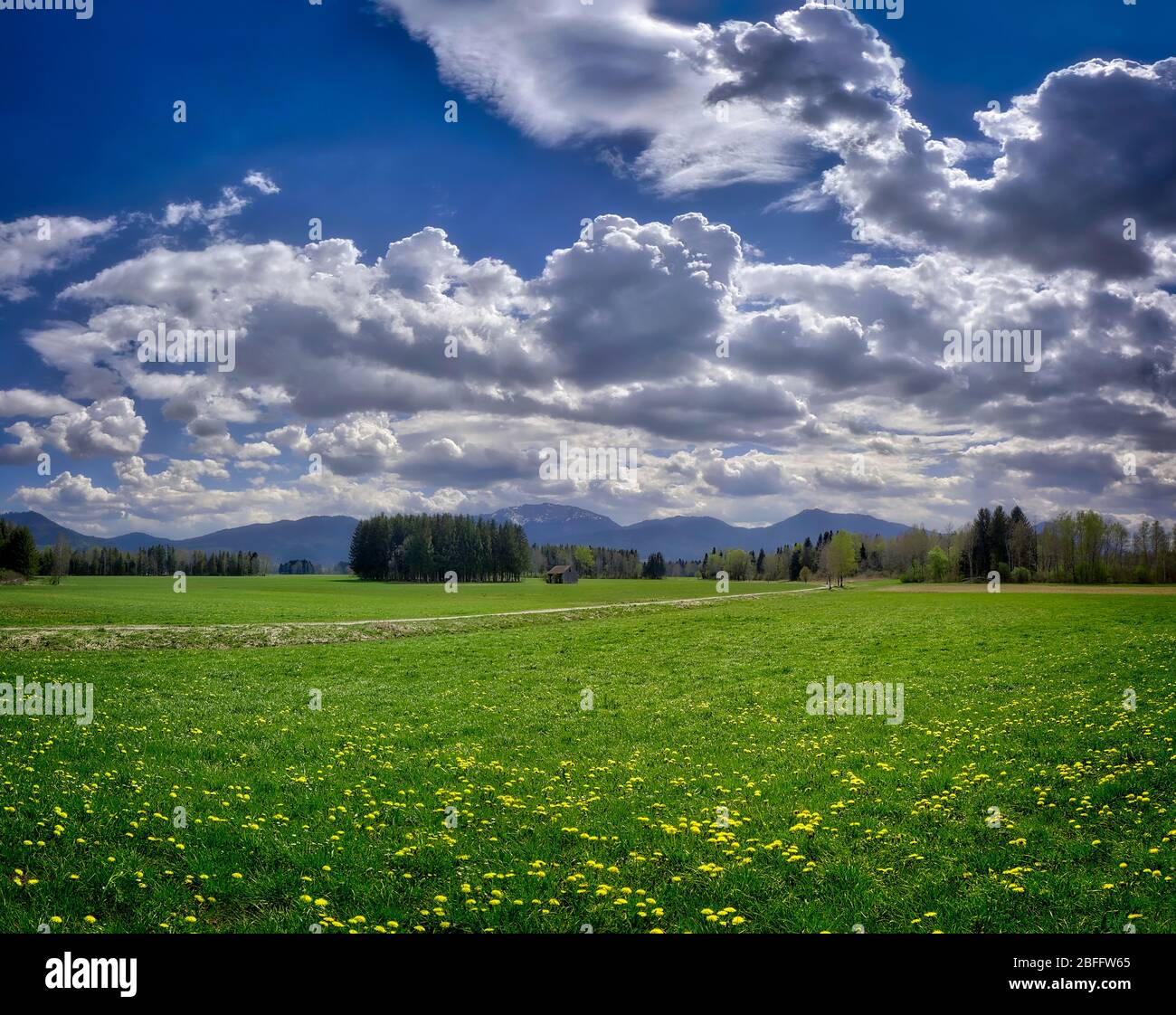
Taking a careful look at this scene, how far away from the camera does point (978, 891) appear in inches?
397

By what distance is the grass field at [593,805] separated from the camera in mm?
9492

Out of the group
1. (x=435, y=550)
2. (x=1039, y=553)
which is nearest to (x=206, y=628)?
(x=435, y=550)

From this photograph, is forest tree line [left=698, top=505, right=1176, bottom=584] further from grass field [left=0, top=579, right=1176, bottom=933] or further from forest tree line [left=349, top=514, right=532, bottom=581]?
grass field [left=0, top=579, right=1176, bottom=933]

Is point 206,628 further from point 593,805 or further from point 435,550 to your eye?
point 435,550

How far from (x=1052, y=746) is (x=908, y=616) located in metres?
42.4

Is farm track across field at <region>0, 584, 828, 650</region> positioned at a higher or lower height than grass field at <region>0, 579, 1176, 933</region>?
lower

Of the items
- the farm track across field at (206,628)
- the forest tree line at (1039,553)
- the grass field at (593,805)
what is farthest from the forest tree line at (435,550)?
the grass field at (593,805)

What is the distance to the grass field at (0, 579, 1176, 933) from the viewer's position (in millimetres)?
9492

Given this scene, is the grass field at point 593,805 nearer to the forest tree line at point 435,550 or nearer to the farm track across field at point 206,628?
the farm track across field at point 206,628

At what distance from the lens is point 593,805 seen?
13.8 meters

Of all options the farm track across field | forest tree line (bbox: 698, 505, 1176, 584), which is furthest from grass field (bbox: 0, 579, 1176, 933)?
forest tree line (bbox: 698, 505, 1176, 584)

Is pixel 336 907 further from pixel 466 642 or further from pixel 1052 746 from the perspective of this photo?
pixel 466 642
